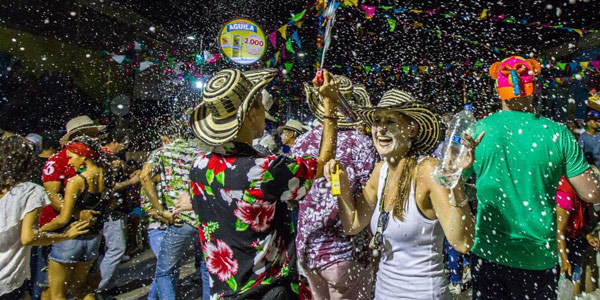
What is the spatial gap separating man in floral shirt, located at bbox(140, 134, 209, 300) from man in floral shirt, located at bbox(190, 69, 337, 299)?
6.15ft

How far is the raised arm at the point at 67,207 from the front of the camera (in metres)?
3.44

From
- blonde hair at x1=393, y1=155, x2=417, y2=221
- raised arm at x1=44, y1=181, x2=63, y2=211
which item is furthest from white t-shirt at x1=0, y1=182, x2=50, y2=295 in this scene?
blonde hair at x1=393, y1=155, x2=417, y2=221

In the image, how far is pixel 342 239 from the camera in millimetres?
2697

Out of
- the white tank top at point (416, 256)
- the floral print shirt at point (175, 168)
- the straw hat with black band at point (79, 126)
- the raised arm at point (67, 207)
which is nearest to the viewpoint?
the white tank top at point (416, 256)

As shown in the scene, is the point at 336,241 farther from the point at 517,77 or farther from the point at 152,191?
the point at 152,191

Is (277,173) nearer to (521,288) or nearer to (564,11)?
(521,288)

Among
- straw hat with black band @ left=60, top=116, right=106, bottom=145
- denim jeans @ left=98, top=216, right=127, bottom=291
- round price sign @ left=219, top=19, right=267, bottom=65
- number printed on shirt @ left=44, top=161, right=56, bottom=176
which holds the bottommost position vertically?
denim jeans @ left=98, top=216, right=127, bottom=291

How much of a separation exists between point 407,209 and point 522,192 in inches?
30.8

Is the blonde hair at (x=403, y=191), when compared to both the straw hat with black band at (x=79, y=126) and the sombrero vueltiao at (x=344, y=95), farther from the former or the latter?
the straw hat with black band at (x=79, y=126)

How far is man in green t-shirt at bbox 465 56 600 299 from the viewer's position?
2295 millimetres

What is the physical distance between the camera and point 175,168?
386 cm

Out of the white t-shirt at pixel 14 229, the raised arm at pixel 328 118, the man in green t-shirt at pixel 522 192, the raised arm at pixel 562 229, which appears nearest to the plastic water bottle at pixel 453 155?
the raised arm at pixel 328 118

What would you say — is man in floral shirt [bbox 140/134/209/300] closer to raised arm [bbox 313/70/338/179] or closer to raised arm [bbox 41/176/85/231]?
raised arm [bbox 41/176/85/231]

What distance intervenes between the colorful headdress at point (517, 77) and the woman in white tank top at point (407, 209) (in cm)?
61
